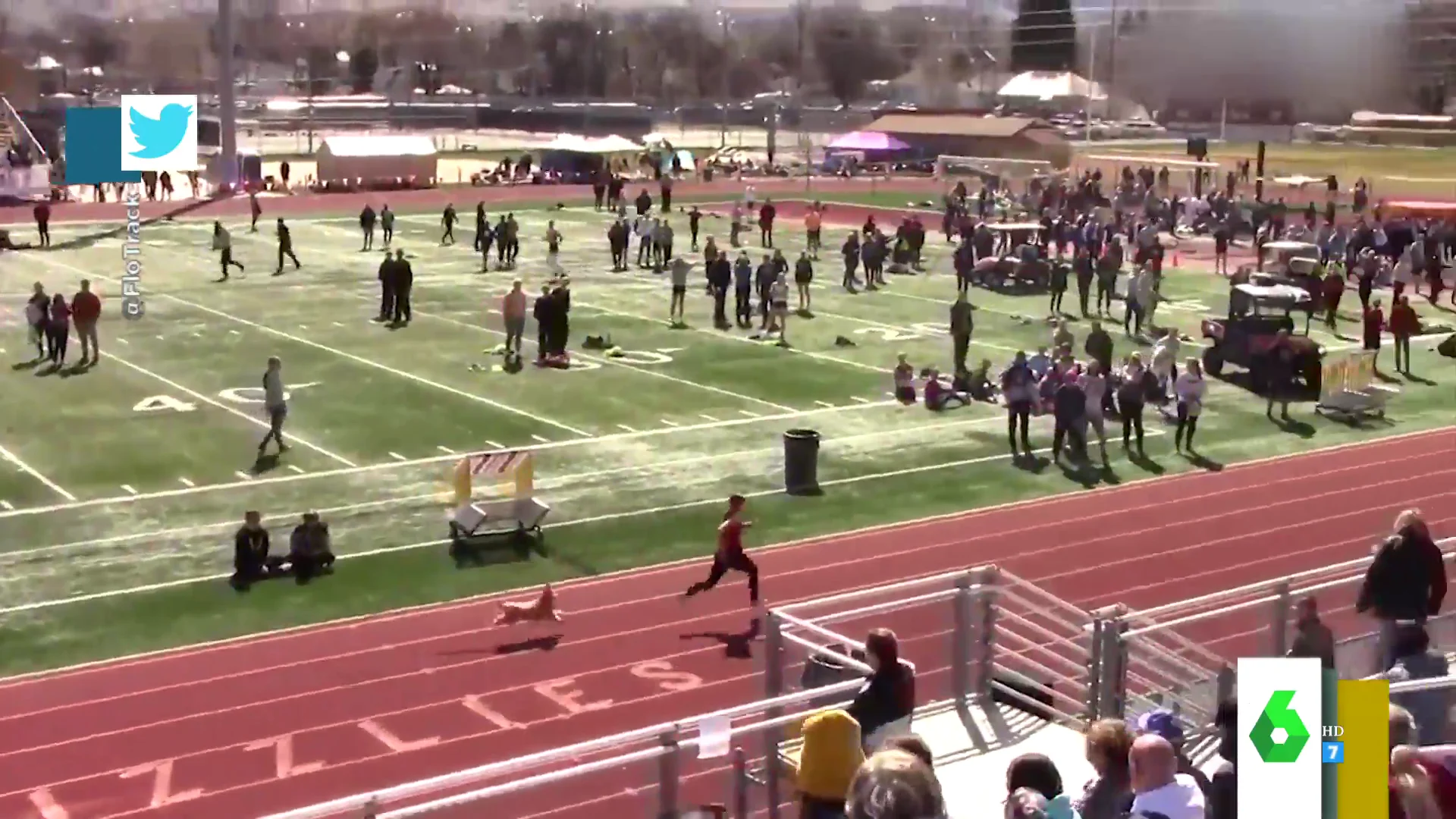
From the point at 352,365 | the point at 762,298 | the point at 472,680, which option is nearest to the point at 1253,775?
the point at 472,680

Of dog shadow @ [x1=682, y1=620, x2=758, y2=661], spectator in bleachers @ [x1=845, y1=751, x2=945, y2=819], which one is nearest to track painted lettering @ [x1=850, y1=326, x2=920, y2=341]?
dog shadow @ [x1=682, y1=620, x2=758, y2=661]

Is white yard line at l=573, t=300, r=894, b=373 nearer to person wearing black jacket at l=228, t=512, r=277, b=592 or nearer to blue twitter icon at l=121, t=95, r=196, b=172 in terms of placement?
person wearing black jacket at l=228, t=512, r=277, b=592

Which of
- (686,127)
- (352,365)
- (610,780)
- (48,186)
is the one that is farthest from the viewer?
(686,127)

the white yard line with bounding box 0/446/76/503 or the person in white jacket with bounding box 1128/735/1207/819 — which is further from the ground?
the person in white jacket with bounding box 1128/735/1207/819

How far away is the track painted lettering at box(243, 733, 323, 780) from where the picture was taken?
12.3 meters

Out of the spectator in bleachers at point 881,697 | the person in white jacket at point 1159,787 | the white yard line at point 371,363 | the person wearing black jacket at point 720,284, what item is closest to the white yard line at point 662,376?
the white yard line at point 371,363

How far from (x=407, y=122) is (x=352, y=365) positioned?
317 ft

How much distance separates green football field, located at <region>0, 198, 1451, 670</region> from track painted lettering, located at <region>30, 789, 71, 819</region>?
2831mm

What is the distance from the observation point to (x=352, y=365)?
28344mm

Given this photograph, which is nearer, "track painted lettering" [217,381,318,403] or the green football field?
the green football field

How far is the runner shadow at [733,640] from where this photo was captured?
15.1m

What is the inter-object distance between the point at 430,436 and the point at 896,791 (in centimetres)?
1830

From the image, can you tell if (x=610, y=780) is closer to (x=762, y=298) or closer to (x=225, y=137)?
(x=762, y=298)

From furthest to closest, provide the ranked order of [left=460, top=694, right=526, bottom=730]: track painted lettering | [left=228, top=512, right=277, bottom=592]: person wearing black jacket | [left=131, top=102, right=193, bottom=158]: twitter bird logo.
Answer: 1. [left=131, top=102, right=193, bottom=158]: twitter bird logo
2. [left=228, top=512, right=277, bottom=592]: person wearing black jacket
3. [left=460, top=694, right=526, bottom=730]: track painted lettering
